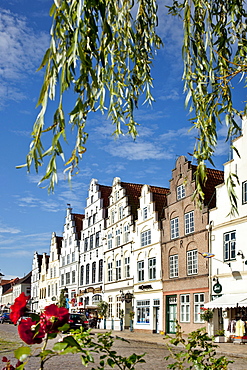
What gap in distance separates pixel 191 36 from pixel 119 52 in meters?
1.04

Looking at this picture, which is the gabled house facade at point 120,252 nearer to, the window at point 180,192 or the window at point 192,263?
the window at point 180,192

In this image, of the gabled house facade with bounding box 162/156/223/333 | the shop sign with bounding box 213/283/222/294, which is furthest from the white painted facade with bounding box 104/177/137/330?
the shop sign with bounding box 213/283/222/294

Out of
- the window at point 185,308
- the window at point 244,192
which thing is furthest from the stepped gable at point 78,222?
the window at point 244,192

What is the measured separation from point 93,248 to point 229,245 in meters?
25.3

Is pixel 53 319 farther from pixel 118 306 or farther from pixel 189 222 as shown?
pixel 118 306

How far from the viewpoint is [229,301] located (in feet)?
86.5

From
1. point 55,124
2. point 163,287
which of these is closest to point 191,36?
point 55,124

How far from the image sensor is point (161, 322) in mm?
35250

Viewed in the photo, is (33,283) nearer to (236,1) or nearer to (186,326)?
(186,326)

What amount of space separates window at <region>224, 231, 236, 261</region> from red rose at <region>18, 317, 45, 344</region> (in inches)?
997

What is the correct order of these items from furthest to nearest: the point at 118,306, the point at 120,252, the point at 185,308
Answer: the point at 120,252
the point at 118,306
the point at 185,308

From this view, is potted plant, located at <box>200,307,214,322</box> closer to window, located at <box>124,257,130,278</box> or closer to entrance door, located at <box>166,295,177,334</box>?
entrance door, located at <box>166,295,177,334</box>

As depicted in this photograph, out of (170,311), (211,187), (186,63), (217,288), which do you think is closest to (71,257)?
(170,311)

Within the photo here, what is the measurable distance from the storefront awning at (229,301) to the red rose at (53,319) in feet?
73.7
